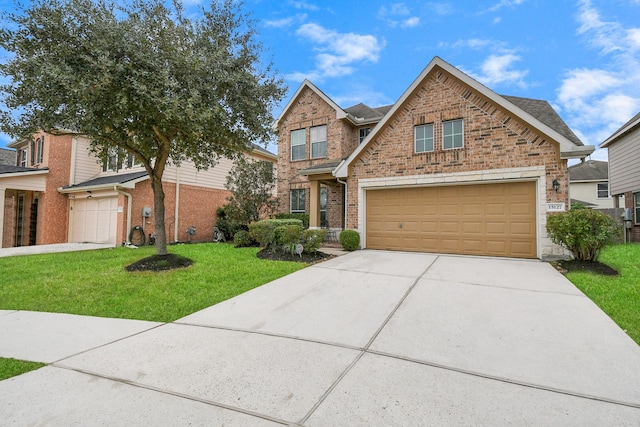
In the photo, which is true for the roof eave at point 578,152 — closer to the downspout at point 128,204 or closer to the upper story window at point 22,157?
the downspout at point 128,204

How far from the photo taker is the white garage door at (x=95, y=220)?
14.1m

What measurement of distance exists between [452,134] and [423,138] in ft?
3.19

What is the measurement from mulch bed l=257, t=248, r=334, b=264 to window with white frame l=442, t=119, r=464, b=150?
5643 millimetres

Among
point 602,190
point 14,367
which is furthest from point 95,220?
point 602,190

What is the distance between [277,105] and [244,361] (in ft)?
26.3

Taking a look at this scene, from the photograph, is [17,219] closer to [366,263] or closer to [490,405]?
[366,263]

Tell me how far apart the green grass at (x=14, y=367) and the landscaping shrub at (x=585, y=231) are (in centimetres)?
1028

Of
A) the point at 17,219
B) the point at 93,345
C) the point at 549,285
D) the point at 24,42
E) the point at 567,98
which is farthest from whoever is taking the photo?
the point at 17,219

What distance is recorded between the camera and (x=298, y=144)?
15875 mm

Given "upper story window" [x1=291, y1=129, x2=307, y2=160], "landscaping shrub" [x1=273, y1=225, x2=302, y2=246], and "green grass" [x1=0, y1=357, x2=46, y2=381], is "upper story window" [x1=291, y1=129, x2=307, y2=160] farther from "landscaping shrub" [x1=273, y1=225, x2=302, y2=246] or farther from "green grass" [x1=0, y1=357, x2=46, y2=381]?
"green grass" [x1=0, y1=357, x2=46, y2=381]

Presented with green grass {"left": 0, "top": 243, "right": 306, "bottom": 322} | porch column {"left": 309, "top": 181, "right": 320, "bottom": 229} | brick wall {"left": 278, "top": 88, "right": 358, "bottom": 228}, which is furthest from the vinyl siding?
green grass {"left": 0, "top": 243, "right": 306, "bottom": 322}

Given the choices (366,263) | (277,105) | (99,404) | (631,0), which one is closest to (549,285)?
(366,263)

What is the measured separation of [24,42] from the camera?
21.1 feet

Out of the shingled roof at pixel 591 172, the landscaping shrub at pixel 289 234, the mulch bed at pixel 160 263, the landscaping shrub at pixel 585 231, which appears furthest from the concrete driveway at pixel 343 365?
the shingled roof at pixel 591 172
